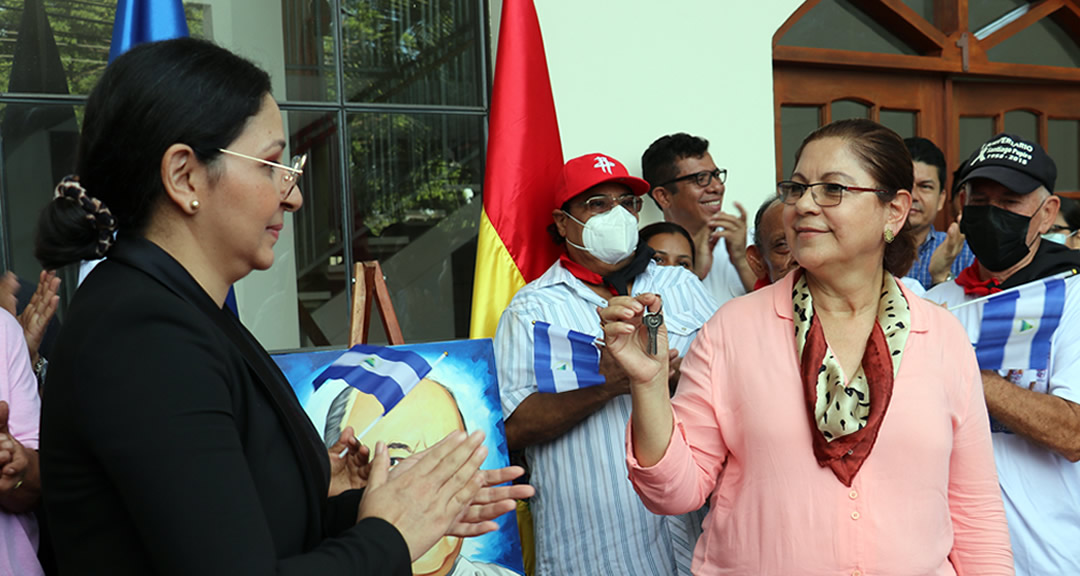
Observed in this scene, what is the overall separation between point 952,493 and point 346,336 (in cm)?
224

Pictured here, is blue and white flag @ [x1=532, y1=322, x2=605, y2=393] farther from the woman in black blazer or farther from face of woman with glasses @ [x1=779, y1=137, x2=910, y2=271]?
the woman in black blazer

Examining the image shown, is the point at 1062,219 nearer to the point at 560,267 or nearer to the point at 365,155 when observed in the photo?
the point at 560,267

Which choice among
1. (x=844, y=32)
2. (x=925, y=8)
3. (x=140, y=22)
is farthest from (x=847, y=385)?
(x=925, y=8)

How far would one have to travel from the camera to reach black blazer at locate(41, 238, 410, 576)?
94cm

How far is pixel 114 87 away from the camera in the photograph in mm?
1066

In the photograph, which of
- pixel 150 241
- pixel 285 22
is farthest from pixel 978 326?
pixel 285 22

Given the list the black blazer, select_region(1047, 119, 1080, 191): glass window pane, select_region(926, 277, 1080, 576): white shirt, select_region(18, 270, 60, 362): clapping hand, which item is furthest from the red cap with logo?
select_region(1047, 119, 1080, 191): glass window pane

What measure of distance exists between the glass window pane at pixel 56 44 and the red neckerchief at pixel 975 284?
2771mm

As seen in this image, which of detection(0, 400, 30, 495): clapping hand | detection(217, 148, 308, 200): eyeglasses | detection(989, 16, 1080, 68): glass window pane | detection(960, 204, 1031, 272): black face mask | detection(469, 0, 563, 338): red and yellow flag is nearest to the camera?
detection(217, 148, 308, 200): eyeglasses

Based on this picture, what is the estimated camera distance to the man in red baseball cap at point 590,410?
2428 mm

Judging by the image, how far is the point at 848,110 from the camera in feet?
14.2

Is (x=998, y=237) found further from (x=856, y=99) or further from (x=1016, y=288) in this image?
(x=856, y=99)

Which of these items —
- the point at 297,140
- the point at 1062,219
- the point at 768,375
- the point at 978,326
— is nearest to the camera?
the point at 768,375

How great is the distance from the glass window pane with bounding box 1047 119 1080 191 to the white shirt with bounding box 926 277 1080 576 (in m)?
3.35
